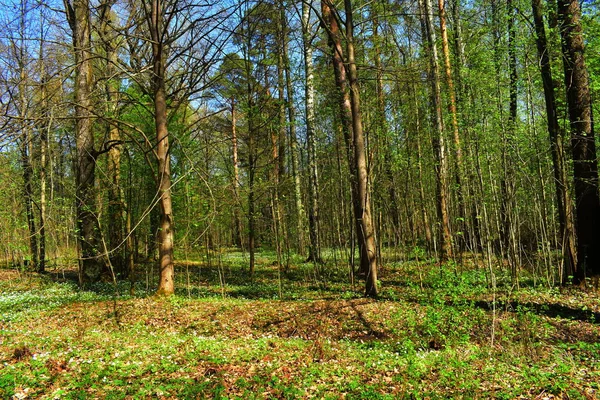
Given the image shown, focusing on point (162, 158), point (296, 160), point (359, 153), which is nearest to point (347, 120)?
point (359, 153)

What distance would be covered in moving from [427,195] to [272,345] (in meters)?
10.6

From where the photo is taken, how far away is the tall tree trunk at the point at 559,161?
860 centimetres

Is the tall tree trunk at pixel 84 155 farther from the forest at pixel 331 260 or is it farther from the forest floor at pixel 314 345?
the forest floor at pixel 314 345

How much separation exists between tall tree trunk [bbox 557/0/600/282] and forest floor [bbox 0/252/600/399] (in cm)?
89

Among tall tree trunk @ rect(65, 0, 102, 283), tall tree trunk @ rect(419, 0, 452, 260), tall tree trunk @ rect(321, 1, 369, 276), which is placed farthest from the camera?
tall tree trunk @ rect(65, 0, 102, 283)

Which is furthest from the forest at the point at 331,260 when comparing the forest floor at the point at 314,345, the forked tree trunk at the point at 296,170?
the forked tree trunk at the point at 296,170

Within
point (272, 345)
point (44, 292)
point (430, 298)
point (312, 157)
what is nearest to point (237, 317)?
point (272, 345)

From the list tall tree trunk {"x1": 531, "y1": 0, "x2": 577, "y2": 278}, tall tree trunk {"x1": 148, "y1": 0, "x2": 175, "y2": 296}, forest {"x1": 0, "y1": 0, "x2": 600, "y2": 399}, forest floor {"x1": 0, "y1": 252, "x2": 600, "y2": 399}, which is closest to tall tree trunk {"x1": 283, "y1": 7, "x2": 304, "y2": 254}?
forest {"x1": 0, "y1": 0, "x2": 600, "y2": 399}

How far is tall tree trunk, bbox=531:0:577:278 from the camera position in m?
8.60

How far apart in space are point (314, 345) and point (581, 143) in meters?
7.79

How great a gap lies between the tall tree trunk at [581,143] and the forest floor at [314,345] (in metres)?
0.89

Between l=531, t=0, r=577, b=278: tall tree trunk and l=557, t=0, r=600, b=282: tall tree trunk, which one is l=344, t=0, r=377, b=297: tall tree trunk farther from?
l=557, t=0, r=600, b=282: tall tree trunk

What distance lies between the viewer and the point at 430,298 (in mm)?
8695

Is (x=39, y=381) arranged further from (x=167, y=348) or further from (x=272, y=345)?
(x=272, y=345)
